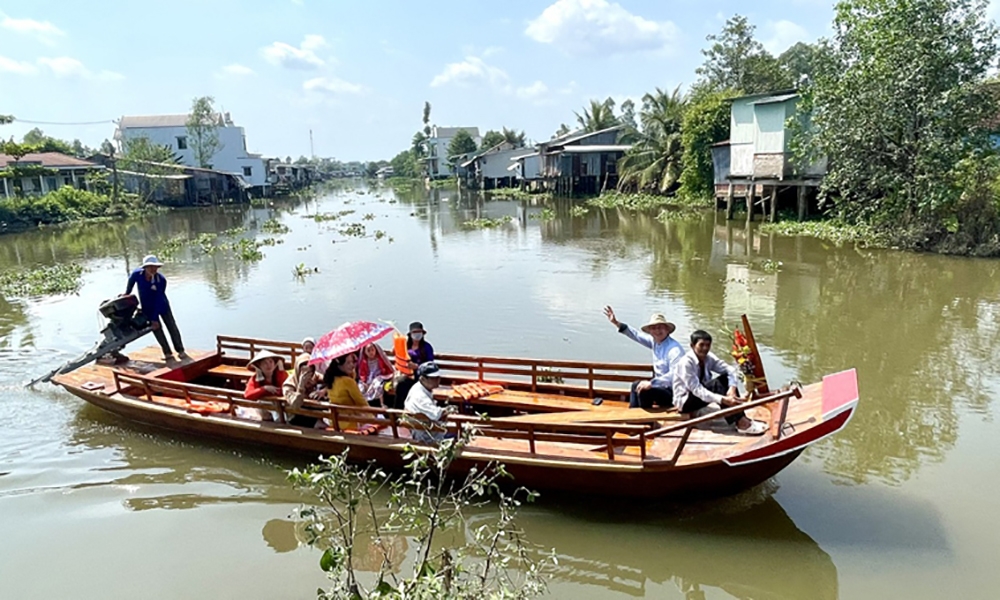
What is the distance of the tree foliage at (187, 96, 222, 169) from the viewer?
5856 cm

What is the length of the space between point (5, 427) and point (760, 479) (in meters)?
9.83

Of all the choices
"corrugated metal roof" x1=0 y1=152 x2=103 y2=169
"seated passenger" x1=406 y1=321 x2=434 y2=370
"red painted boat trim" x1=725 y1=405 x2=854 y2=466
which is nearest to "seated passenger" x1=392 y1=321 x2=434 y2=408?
"seated passenger" x1=406 y1=321 x2=434 y2=370

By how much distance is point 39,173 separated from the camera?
38531mm

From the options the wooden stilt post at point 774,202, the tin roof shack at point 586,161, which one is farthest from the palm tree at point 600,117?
the wooden stilt post at point 774,202

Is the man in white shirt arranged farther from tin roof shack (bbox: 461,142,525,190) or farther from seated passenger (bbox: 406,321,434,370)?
tin roof shack (bbox: 461,142,525,190)

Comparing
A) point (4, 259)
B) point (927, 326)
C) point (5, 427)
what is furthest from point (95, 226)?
point (927, 326)

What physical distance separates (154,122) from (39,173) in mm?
26950

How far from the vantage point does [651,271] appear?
60.6 ft

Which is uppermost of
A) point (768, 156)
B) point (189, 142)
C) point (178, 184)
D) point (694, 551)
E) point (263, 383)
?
point (189, 142)

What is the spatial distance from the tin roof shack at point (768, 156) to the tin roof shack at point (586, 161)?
17.6 m

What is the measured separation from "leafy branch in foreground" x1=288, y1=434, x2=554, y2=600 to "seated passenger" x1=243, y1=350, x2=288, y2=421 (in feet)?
4.60

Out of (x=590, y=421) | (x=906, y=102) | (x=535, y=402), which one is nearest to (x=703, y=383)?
(x=590, y=421)

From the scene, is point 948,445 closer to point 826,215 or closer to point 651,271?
point 651,271

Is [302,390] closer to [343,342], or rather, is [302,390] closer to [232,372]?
[343,342]
